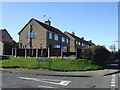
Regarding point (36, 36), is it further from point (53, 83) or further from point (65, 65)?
point (53, 83)

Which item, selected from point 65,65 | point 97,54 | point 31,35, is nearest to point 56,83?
point 65,65

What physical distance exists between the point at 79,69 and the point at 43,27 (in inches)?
819

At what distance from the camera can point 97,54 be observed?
77.7 ft

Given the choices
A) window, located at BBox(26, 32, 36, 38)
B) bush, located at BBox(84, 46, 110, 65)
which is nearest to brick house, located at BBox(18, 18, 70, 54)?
window, located at BBox(26, 32, 36, 38)

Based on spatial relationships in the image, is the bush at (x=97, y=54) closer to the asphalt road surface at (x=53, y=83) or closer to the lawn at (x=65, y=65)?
the lawn at (x=65, y=65)

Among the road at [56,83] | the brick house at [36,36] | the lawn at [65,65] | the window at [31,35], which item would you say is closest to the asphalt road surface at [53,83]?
the road at [56,83]

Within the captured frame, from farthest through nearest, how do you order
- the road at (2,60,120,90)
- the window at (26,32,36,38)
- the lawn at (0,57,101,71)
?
the window at (26,32,36,38) < the lawn at (0,57,101,71) < the road at (2,60,120,90)

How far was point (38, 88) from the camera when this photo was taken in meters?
10.7

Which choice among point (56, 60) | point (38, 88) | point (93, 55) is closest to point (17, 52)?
point (56, 60)

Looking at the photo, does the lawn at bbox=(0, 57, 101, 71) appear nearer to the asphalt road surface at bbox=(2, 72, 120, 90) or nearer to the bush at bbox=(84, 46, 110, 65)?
the bush at bbox=(84, 46, 110, 65)

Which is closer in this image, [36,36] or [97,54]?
[97,54]

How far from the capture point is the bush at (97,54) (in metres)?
23.6

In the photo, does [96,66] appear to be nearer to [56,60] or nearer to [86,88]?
[56,60]

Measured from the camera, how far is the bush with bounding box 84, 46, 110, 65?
77.3 feet
